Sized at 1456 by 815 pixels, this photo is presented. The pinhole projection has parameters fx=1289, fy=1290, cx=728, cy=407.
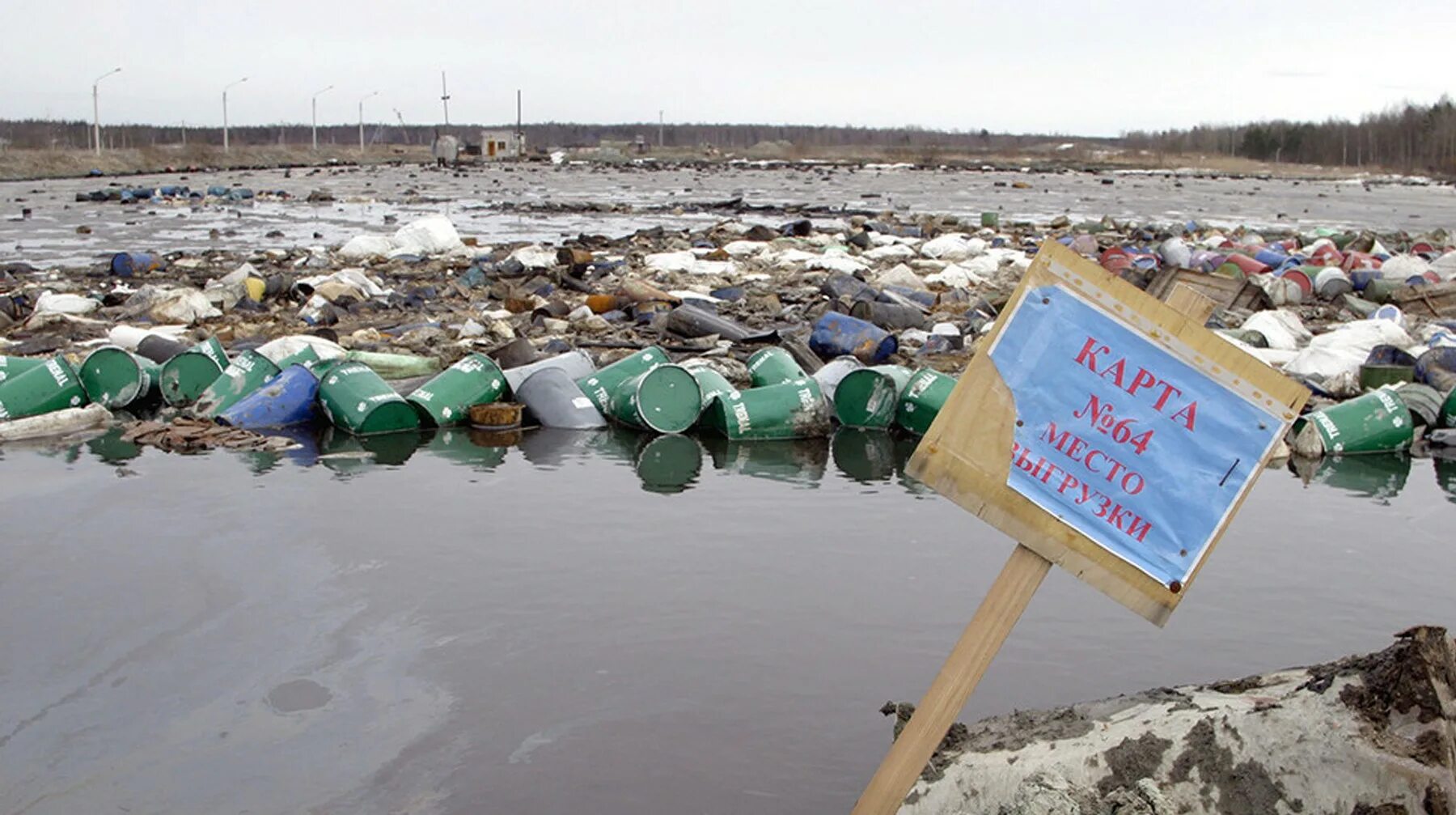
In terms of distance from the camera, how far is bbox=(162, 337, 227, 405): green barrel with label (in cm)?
860

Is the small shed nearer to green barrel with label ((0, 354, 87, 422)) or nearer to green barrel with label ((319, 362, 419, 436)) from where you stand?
green barrel with label ((0, 354, 87, 422))

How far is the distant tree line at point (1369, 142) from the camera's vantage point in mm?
83500

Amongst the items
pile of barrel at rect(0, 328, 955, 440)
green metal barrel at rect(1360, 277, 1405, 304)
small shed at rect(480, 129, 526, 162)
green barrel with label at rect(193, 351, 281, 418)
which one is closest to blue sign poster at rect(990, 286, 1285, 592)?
pile of barrel at rect(0, 328, 955, 440)

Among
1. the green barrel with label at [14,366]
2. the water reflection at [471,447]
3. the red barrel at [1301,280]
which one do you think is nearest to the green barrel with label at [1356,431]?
the water reflection at [471,447]

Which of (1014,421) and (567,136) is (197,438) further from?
(567,136)

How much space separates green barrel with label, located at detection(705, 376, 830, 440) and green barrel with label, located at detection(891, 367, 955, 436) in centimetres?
51

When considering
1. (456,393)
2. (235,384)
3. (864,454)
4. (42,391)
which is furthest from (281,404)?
(864,454)

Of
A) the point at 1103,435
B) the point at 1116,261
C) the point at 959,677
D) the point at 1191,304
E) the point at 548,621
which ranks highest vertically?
the point at 1191,304

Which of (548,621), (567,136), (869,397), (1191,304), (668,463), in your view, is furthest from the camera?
(567,136)

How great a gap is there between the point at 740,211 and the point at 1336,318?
2078 cm

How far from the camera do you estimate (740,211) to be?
107 feet

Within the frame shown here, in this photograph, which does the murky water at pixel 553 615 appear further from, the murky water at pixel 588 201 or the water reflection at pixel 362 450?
the murky water at pixel 588 201

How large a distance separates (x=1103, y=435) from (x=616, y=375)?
6245 millimetres

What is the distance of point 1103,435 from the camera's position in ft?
8.56
